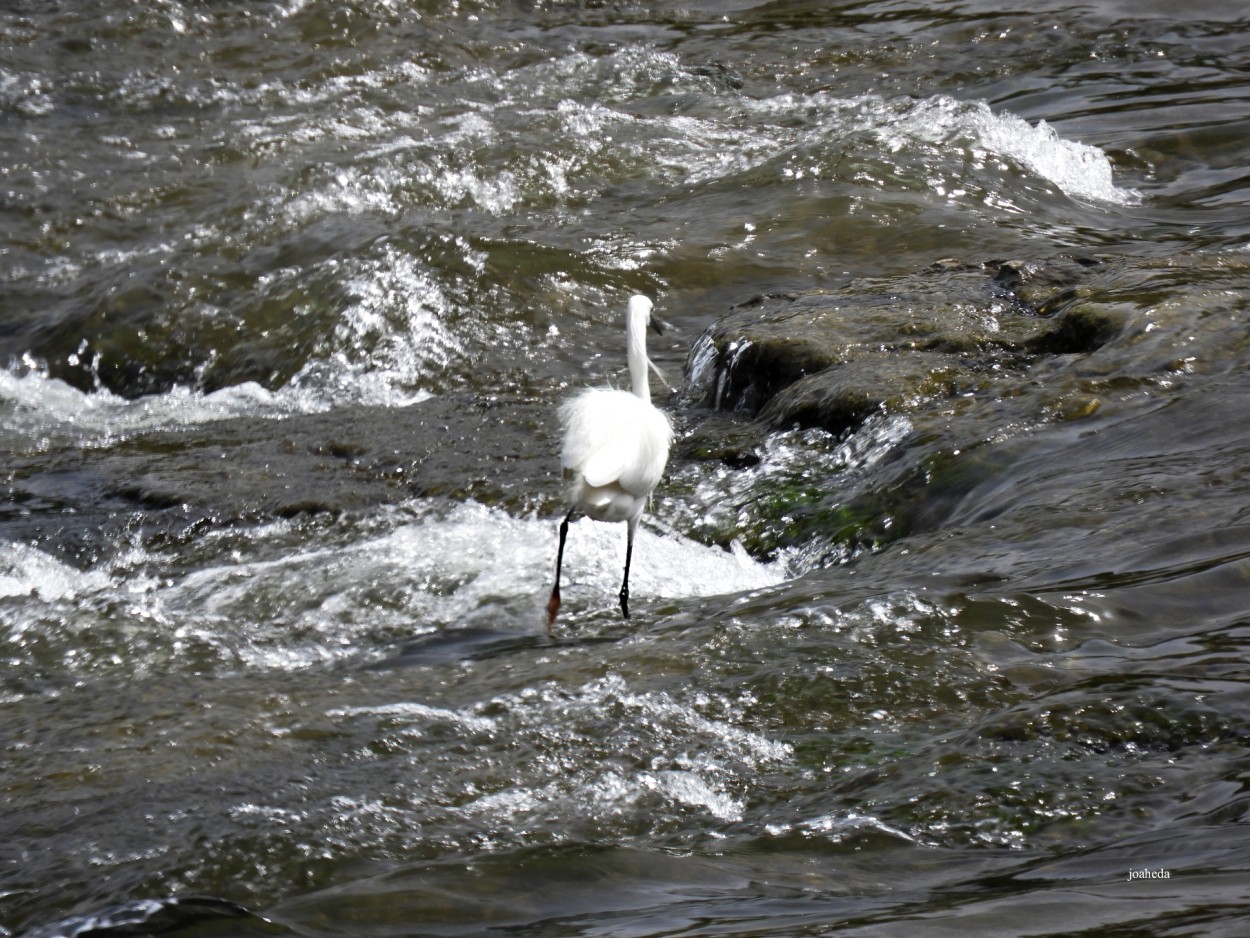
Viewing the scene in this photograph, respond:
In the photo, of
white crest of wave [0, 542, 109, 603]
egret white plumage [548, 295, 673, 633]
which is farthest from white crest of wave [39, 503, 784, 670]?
egret white plumage [548, 295, 673, 633]

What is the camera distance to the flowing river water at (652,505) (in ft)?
10.0

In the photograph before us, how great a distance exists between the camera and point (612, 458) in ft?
15.2

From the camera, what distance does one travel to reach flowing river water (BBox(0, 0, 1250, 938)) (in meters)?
3.05

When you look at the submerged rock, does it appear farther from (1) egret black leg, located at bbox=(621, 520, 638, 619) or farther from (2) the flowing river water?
(1) egret black leg, located at bbox=(621, 520, 638, 619)

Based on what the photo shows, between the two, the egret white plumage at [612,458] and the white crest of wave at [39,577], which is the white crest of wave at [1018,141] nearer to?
the egret white plumage at [612,458]

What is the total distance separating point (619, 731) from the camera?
3637 mm

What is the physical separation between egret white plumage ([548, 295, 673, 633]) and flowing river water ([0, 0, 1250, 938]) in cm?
31

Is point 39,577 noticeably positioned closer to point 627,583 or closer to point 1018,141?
point 627,583

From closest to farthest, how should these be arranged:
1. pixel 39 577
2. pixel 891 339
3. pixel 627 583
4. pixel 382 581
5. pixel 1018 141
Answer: pixel 627 583 < pixel 382 581 < pixel 39 577 < pixel 891 339 < pixel 1018 141

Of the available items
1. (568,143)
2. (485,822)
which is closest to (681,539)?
(485,822)

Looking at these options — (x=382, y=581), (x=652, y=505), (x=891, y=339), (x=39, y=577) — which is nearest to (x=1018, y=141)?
(x=891, y=339)

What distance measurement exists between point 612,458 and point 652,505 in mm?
1054

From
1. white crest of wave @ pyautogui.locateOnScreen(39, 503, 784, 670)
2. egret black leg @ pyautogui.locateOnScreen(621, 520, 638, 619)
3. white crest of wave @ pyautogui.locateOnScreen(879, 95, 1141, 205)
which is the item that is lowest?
white crest of wave @ pyautogui.locateOnScreen(39, 503, 784, 670)

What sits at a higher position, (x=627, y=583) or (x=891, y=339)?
(x=891, y=339)
